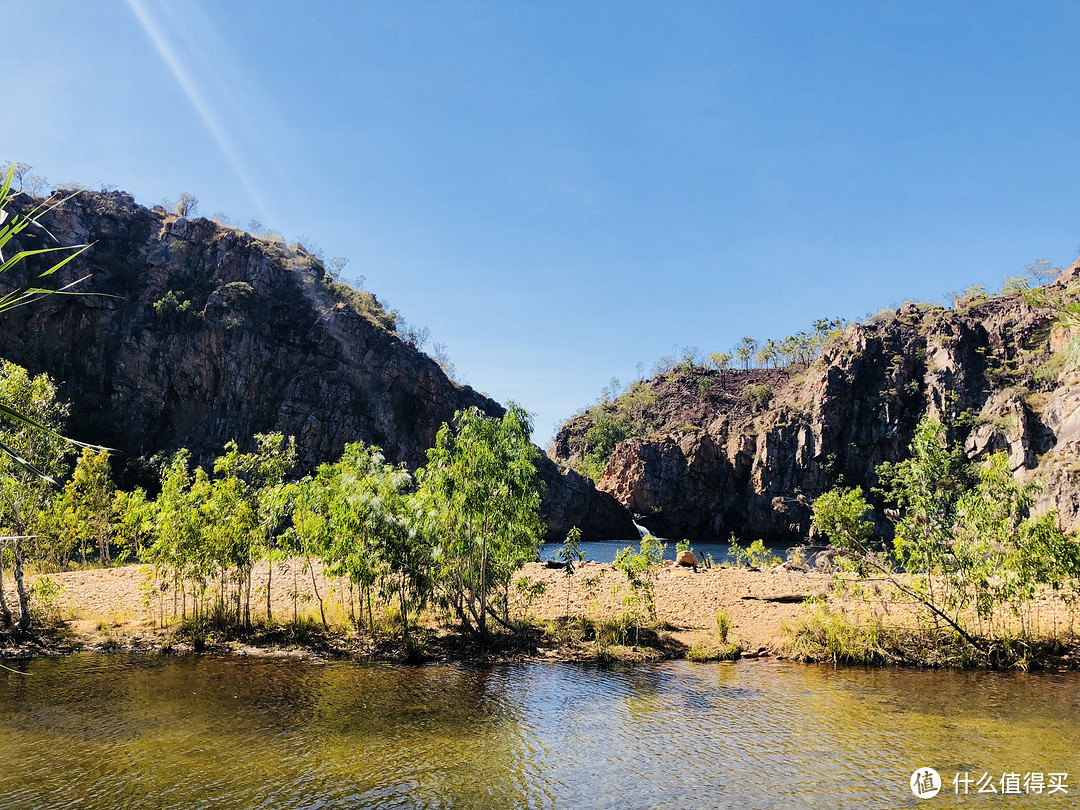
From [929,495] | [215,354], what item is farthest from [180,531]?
[215,354]

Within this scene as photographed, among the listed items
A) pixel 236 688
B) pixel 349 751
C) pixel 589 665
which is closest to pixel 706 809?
pixel 349 751

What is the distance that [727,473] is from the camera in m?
113

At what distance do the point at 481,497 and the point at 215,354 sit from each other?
95.5 m

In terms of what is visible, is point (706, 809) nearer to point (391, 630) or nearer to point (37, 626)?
point (391, 630)

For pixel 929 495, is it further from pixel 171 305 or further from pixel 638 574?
pixel 171 305

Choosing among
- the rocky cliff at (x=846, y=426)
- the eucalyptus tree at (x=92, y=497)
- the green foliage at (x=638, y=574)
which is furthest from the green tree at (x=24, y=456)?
the rocky cliff at (x=846, y=426)

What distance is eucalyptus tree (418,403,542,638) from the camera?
785 inches

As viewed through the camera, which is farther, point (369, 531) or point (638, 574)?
point (638, 574)

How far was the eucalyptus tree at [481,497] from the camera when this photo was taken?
19938 mm

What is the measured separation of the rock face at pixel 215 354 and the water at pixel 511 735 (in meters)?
79.2

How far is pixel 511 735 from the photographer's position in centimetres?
1401

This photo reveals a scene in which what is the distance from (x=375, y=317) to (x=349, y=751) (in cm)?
11298

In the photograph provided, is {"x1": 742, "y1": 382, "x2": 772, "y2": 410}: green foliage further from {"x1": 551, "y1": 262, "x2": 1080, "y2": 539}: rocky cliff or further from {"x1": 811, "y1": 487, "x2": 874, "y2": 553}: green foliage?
{"x1": 811, "y1": 487, "x2": 874, "y2": 553}: green foliage

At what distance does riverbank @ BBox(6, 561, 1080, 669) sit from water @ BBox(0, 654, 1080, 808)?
136 centimetres
